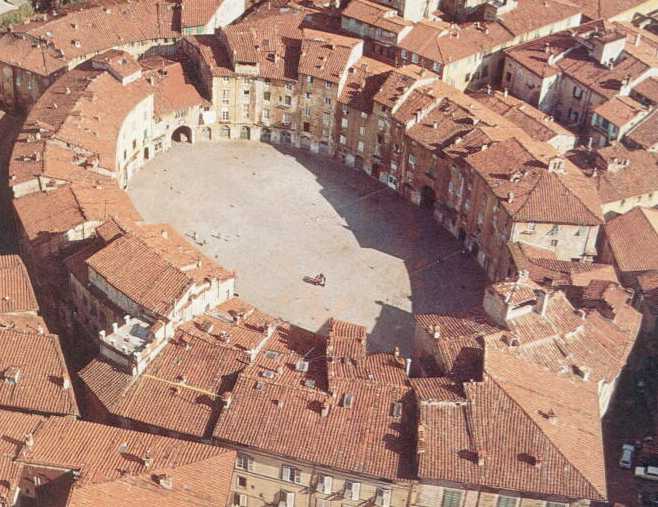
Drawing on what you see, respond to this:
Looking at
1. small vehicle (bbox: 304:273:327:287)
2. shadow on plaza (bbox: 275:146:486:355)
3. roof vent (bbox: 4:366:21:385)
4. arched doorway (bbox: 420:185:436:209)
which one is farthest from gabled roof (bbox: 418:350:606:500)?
arched doorway (bbox: 420:185:436:209)

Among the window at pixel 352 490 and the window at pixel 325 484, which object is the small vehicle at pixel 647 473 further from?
the window at pixel 325 484

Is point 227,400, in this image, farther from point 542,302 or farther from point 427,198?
point 427,198

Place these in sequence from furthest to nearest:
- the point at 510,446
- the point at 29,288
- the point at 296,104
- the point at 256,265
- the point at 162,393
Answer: the point at 296,104 < the point at 256,265 < the point at 29,288 < the point at 162,393 < the point at 510,446

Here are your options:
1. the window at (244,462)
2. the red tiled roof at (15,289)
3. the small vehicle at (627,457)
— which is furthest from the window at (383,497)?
the red tiled roof at (15,289)

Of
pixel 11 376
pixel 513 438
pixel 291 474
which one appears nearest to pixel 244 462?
pixel 291 474

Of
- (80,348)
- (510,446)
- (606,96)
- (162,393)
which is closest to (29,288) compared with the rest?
(80,348)

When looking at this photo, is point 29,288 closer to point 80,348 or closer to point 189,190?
point 80,348
